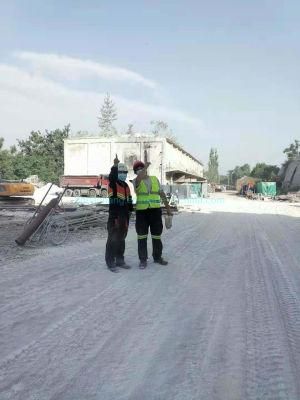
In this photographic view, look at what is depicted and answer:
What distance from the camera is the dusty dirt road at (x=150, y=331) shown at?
10.5 ft

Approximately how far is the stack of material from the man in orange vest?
4.45 meters

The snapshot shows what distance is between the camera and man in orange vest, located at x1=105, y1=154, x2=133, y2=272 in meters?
7.19

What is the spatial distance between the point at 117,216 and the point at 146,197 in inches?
24.4

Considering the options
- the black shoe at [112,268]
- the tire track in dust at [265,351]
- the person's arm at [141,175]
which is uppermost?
the person's arm at [141,175]

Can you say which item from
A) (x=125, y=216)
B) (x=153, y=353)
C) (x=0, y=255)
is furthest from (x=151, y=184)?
(x=153, y=353)

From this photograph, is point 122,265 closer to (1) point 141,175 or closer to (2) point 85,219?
(1) point 141,175

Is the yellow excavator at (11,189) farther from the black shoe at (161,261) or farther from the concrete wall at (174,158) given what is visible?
the concrete wall at (174,158)

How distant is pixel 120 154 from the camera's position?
165 ft

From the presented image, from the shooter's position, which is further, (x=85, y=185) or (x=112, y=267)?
(x=85, y=185)

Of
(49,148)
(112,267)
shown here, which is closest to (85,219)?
(112,267)

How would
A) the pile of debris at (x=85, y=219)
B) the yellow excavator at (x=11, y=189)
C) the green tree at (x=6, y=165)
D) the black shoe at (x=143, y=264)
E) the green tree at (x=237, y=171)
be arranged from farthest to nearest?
the green tree at (x=237, y=171) < the green tree at (x=6, y=165) < the yellow excavator at (x=11, y=189) < the pile of debris at (x=85, y=219) < the black shoe at (x=143, y=264)

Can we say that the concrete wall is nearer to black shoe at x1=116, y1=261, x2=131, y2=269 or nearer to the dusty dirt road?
black shoe at x1=116, y1=261, x2=131, y2=269

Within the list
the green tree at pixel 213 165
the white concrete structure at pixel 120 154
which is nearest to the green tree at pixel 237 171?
the green tree at pixel 213 165

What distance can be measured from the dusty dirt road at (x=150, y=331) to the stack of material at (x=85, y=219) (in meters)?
4.39
